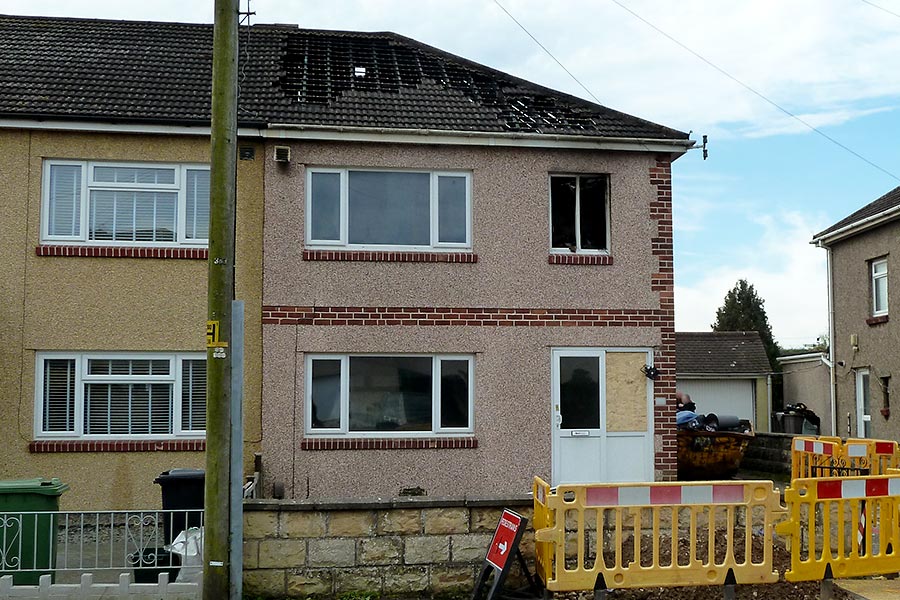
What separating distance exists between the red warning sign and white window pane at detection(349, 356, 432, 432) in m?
5.20

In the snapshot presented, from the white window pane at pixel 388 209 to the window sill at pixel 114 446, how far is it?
3.65 metres

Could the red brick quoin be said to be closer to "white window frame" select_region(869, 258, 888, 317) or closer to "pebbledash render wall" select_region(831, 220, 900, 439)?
"pebbledash render wall" select_region(831, 220, 900, 439)

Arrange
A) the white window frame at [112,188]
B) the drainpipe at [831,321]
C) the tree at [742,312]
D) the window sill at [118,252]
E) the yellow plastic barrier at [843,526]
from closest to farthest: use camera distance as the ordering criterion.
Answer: the yellow plastic barrier at [843,526]
the window sill at [118,252]
the white window frame at [112,188]
the drainpipe at [831,321]
the tree at [742,312]

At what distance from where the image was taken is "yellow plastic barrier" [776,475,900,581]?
29.2 feet

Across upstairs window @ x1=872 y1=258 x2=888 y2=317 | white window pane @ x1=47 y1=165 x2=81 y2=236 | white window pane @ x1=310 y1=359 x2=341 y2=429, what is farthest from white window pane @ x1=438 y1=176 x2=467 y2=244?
upstairs window @ x1=872 y1=258 x2=888 y2=317

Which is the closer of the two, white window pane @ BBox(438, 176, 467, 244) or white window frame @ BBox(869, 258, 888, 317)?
white window pane @ BBox(438, 176, 467, 244)

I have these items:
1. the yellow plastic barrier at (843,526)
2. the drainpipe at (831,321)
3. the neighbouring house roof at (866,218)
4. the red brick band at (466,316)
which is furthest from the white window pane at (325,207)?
the drainpipe at (831,321)

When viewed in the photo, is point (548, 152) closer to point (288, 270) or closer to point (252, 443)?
point (288, 270)

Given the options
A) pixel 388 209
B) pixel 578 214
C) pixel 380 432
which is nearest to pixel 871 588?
pixel 380 432

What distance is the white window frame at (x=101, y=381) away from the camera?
13.4m

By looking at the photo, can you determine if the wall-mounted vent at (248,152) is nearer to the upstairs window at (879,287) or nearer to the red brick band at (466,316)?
the red brick band at (466,316)

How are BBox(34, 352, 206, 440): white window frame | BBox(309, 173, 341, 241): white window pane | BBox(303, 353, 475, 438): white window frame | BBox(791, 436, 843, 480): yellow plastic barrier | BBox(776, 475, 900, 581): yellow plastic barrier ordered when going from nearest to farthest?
BBox(776, 475, 900, 581): yellow plastic barrier → BBox(791, 436, 843, 480): yellow plastic barrier → BBox(34, 352, 206, 440): white window frame → BBox(303, 353, 475, 438): white window frame → BBox(309, 173, 341, 241): white window pane

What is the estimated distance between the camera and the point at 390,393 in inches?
557

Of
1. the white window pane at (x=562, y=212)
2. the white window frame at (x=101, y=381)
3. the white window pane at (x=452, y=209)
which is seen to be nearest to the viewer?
the white window frame at (x=101, y=381)
